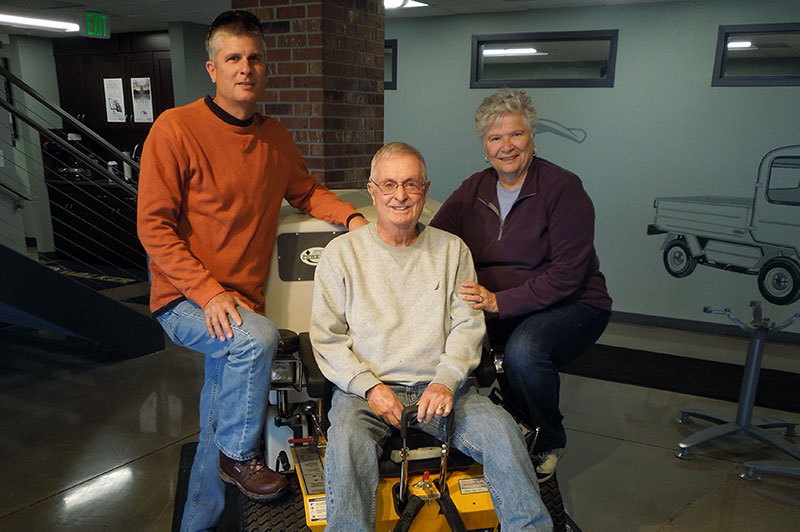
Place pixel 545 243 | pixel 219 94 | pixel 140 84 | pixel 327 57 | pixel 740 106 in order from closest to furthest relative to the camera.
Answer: pixel 219 94
pixel 545 243
pixel 327 57
pixel 740 106
pixel 140 84

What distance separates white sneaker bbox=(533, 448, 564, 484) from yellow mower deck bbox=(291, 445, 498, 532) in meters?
0.29

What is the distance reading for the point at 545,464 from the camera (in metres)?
2.18

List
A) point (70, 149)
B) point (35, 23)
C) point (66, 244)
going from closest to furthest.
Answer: point (70, 149) < point (35, 23) < point (66, 244)

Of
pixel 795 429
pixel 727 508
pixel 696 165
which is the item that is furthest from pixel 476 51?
pixel 727 508

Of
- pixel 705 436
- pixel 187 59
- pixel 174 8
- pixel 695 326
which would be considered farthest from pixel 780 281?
pixel 187 59

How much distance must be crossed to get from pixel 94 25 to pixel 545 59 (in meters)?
4.55

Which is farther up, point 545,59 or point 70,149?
point 545,59

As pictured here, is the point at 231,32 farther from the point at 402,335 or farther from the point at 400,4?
the point at 400,4

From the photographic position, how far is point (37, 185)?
25.9 feet

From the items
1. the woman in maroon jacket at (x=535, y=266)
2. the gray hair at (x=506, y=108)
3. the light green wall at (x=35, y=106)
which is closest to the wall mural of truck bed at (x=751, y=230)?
the woman in maroon jacket at (x=535, y=266)

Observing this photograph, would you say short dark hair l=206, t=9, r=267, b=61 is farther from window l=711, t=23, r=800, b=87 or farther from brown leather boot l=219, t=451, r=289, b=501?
window l=711, t=23, r=800, b=87

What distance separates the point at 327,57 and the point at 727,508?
3128 millimetres

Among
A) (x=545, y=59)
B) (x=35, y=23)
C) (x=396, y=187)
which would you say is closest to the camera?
(x=396, y=187)

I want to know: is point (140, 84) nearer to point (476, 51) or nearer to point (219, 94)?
point (476, 51)
